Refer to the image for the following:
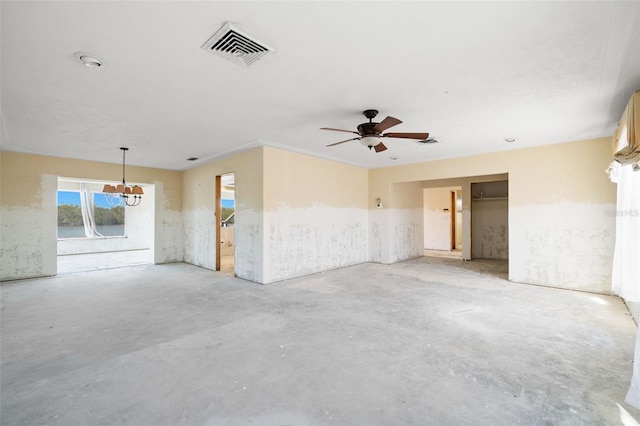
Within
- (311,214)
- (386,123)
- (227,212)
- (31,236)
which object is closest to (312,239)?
(311,214)

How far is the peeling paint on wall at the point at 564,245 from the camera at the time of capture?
4.56 meters

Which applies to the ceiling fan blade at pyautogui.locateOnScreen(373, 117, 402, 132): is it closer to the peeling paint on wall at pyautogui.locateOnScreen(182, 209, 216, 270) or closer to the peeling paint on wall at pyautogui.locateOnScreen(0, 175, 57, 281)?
the peeling paint on wall at pyautogui.locateOnScreen(182, 209, 216, 270)

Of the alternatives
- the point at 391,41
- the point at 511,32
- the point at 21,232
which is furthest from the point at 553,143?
the point at 21,232

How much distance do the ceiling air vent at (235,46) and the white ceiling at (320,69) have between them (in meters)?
0.06

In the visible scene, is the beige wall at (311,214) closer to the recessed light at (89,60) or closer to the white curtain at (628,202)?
the recessed light at (89,60)

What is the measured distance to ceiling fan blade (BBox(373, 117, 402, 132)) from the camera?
2.96 meters

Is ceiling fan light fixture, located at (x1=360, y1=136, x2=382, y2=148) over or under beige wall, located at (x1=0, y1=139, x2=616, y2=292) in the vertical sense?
over

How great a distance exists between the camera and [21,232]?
5637 millimetres

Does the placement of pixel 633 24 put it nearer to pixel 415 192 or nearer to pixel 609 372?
pixel 609 372

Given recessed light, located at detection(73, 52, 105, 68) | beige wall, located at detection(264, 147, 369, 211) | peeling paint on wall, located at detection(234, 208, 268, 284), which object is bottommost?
peeling paint on wall, located at detection(234, 208, 268, 284)

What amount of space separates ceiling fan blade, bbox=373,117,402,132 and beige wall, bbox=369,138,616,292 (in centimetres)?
354

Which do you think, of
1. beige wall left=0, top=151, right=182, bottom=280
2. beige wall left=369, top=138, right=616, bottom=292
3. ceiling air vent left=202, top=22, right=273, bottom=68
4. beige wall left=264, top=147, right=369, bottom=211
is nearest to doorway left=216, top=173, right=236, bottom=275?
beige wall left=264, top=147, right=369, bottom=211

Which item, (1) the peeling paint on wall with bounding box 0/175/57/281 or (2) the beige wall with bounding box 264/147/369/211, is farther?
(1) the peeling paint on wall with bounding box 0/175/57/281

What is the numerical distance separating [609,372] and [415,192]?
651cm
